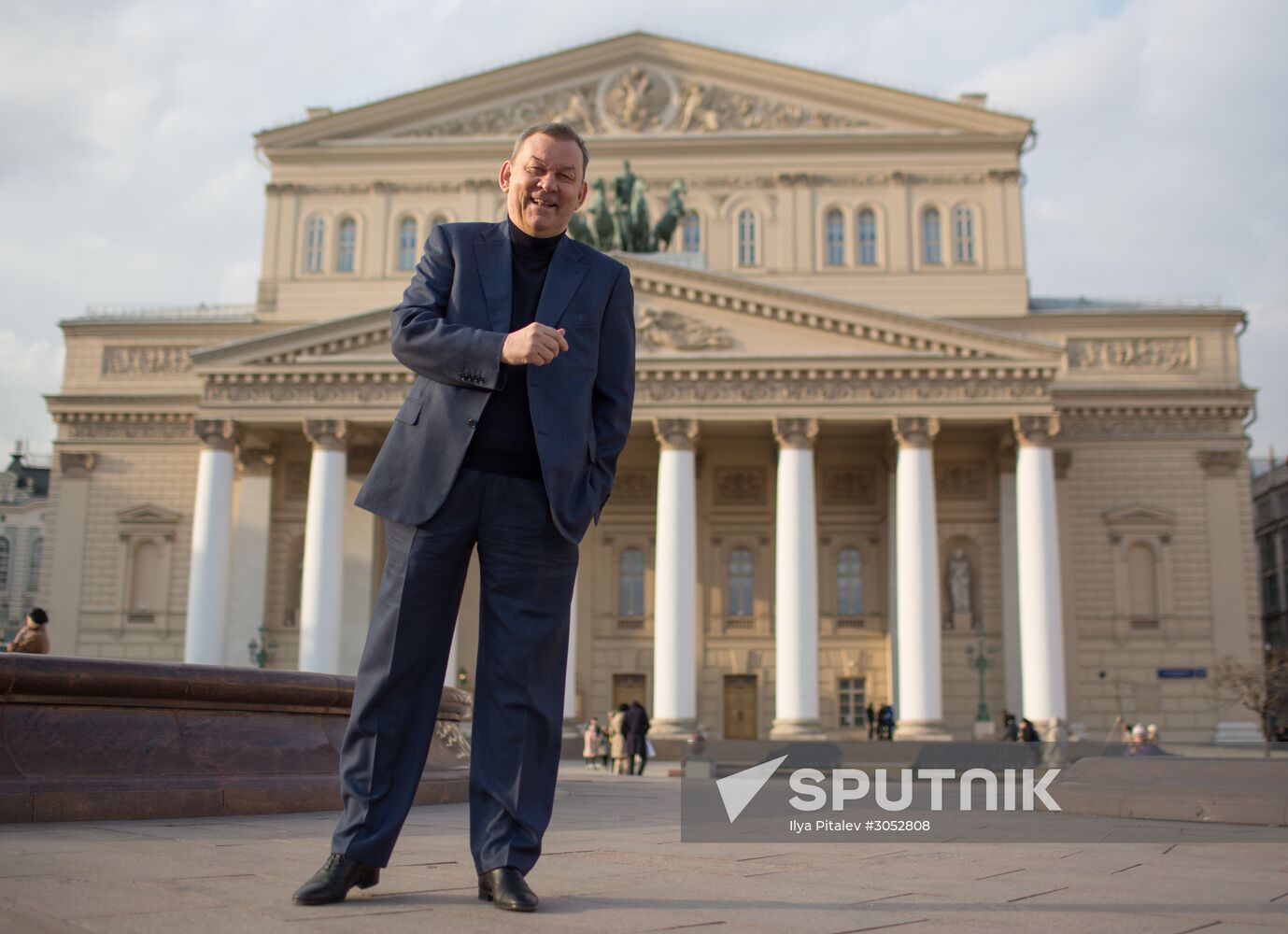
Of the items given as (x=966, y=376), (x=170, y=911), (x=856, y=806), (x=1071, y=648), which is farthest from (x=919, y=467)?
(x=170, y=911)

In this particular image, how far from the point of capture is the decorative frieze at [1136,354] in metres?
39.7

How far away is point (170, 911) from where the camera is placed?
12.0ft

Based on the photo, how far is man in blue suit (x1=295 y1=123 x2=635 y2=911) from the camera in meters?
4.30

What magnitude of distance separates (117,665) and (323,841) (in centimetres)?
191

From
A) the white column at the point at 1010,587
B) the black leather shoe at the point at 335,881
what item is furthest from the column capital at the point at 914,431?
the black leather shoe at the point at 335,881

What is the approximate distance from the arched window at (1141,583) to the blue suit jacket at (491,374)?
36.1 meters

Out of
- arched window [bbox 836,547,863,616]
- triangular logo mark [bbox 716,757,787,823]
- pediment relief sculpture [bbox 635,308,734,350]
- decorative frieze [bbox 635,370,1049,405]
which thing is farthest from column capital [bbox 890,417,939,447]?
triangular logo mark [bbox 716,757,787,823]

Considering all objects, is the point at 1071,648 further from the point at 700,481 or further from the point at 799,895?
the point at 799,895

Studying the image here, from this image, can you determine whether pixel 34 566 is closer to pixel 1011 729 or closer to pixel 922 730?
pixel 922 730

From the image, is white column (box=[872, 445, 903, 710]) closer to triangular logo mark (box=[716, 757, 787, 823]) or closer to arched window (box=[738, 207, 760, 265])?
arched window (box=[738, 207, 760, 265])

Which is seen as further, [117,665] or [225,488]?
[225,488]

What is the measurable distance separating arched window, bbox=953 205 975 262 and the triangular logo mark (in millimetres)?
31223

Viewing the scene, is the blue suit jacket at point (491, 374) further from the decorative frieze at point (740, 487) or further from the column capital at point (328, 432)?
the decorative frieze at point (740, 487)

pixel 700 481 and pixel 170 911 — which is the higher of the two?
pixel 700 481
